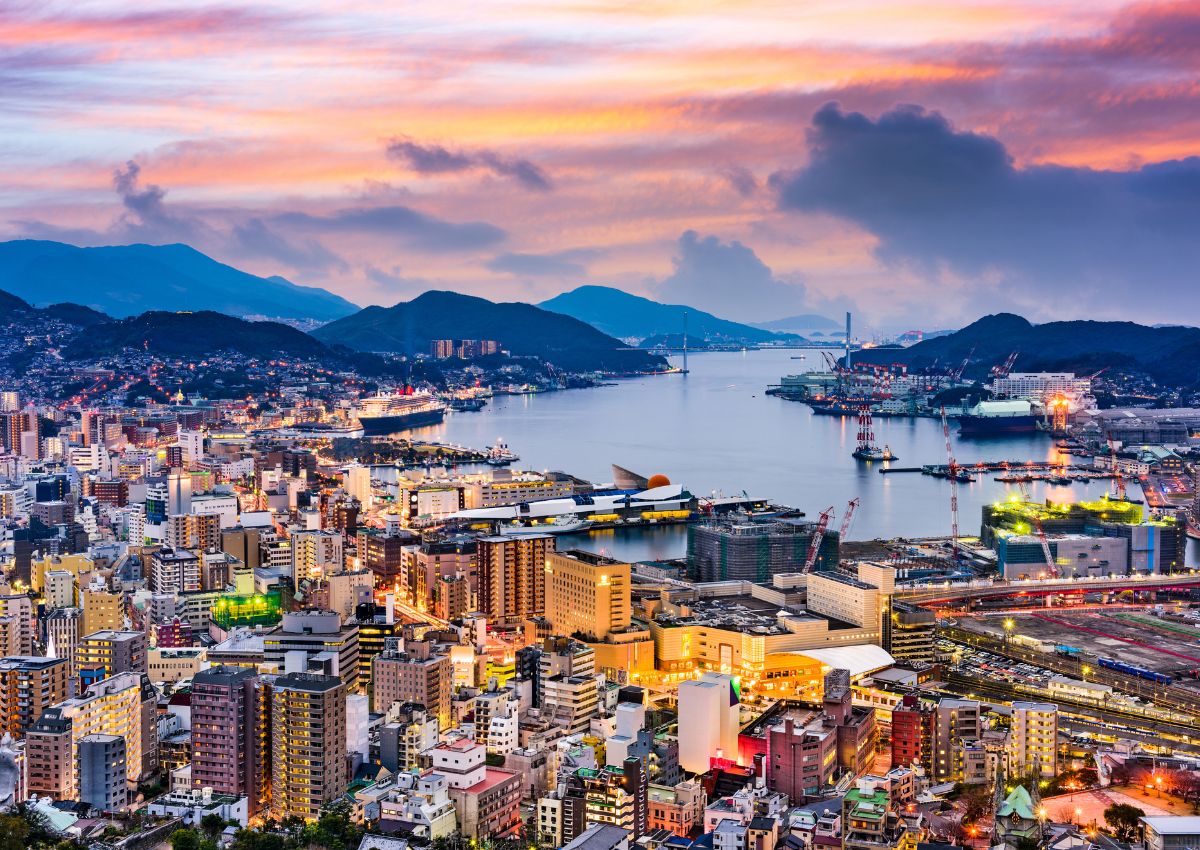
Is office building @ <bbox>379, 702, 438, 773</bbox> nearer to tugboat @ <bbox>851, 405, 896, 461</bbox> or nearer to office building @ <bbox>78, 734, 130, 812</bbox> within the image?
office building @ <bbox>78, 734, 130, 812</bbox>

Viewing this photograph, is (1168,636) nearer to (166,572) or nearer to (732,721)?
(732,721)

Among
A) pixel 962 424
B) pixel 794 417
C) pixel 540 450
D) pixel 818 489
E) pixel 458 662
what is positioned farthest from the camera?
pixel 794 417

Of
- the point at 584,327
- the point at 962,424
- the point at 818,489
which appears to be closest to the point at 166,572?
the point at 818,489

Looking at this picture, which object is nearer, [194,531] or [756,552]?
[756,552]

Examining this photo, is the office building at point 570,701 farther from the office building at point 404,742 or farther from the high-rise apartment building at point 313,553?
the high-rise apartment building at point 313,553

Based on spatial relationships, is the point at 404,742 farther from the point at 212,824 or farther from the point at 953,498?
the point at 953,498

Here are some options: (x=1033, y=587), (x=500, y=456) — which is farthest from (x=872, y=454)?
(x=1033, y=587)
